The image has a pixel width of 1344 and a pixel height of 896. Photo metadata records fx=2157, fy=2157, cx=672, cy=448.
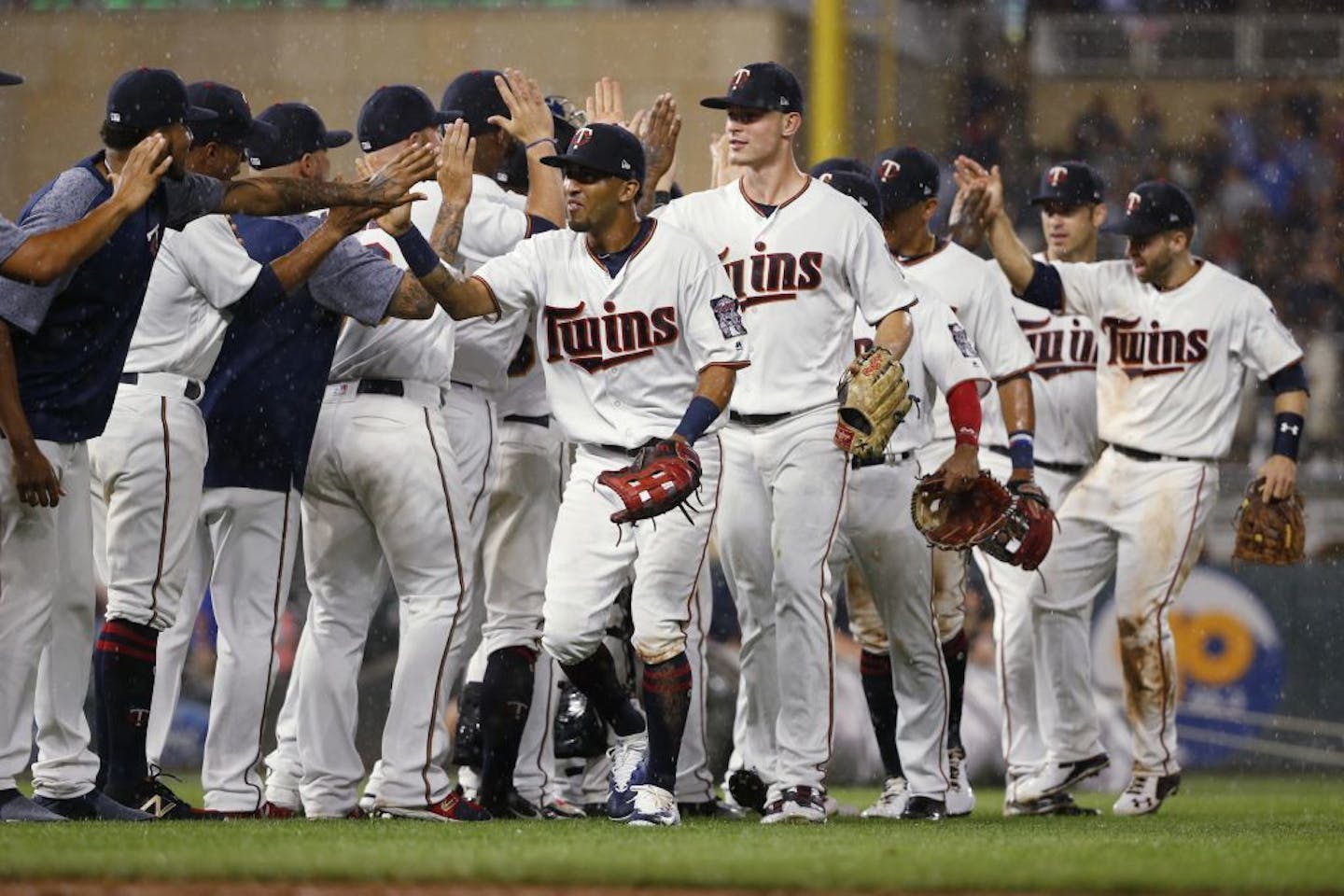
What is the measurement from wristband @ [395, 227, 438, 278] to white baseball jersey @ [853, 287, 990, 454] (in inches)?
66.9

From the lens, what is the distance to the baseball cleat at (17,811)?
5594mm

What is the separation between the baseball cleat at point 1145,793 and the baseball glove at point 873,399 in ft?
6.84

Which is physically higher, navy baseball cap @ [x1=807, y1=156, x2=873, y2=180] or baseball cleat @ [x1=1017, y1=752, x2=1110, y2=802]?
navy baseball cap @ [x1=807, y1=156, x2=873, y2=180]

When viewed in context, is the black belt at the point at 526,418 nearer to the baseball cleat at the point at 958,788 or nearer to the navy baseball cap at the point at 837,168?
the navy baseball cap at the point at 837,168

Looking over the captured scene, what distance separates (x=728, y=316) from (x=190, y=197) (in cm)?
152

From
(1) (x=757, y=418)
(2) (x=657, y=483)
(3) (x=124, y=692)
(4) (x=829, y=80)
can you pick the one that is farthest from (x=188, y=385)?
(4) (x=829, y=80)

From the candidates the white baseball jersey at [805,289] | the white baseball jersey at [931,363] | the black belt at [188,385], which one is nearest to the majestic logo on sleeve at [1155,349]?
the white baseball jersey at [931,363]

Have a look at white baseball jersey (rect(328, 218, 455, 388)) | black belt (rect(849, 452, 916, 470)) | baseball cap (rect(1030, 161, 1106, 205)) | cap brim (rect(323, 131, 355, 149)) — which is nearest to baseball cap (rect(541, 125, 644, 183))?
white baseball jersey (rect(328, 218, 455, 388))

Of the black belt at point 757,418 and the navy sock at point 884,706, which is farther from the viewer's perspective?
the navy sock at point 884,706

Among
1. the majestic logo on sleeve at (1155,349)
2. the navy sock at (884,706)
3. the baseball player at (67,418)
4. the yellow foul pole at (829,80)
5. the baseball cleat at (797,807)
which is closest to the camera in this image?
the baseball player at (67,418)

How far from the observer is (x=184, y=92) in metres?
5.82

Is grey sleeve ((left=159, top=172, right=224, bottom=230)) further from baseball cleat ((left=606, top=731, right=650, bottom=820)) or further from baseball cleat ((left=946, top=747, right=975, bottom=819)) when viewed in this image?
baseball cleat ((left=946, top=747, right=975, bottom=819))

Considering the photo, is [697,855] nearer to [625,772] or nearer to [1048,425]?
[625,772]

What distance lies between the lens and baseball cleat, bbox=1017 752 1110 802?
25.2 feet
